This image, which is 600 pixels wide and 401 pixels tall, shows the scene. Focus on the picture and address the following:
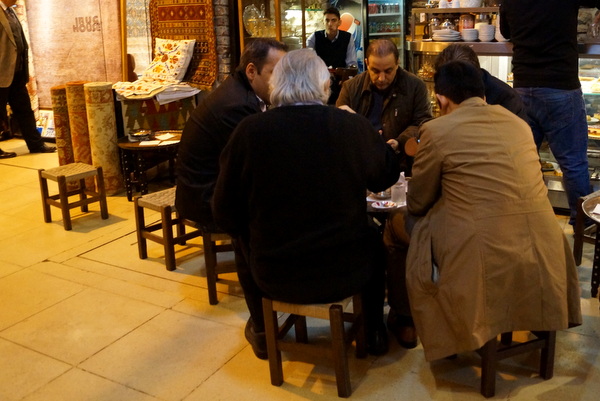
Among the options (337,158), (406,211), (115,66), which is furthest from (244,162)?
(115,66)

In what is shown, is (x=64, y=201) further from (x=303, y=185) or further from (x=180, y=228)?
(x=303, y=185)

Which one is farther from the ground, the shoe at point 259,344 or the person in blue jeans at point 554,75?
the person in blue jeans at point 554,75

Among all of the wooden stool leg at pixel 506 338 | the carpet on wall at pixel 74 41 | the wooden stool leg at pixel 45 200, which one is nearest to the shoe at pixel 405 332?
the wooden stool leg at pixel 506 338

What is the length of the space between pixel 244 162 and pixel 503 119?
1044 millimetres

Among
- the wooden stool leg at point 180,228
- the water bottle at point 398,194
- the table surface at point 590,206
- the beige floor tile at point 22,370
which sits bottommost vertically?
the beige floor tile at point 22,370

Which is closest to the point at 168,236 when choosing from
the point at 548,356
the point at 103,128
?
the point at 103,128

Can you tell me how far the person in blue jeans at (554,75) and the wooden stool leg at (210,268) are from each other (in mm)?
2351

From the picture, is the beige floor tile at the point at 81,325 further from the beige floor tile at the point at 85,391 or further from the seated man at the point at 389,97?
the seated man at the point at 389,97

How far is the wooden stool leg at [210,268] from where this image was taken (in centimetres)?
365

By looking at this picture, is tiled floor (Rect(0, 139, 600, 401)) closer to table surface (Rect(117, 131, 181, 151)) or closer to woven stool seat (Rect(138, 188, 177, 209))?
woven stool seat (Rect(138, 188, 177, 209))

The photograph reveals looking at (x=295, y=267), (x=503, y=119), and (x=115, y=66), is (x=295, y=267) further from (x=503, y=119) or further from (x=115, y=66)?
(x=115, y=66)

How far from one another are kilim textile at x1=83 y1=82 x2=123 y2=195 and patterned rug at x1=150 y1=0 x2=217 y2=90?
3.61 ft

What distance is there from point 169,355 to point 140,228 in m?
1.34

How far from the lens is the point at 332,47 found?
296 inches
